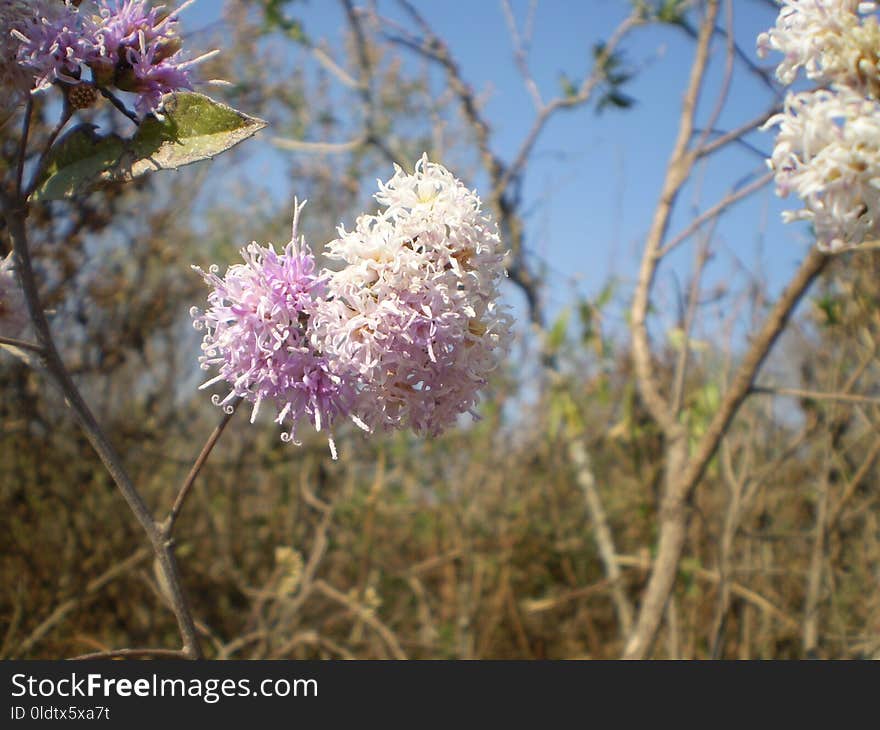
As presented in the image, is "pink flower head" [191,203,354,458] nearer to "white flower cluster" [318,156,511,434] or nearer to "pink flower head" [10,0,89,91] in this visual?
"white flower cluster" [318,156,511,434]

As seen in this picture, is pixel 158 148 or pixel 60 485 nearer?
pixel 158 148

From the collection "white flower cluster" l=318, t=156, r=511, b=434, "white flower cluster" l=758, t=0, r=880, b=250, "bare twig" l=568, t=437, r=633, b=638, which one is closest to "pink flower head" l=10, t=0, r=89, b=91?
"white flower cluster" l=318, t=156, r=511, b=434

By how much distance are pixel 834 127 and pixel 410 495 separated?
12.4 ft

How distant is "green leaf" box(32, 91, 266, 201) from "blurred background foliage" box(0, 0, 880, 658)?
4.48 ft

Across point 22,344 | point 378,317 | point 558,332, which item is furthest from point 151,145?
point 558,332

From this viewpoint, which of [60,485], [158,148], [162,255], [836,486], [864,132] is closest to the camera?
[864,132]

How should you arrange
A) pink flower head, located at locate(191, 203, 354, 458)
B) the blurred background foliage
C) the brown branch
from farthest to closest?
1. the blurred background foliage
2. the brown branch
3. pink flower head, located at locate(191, 203, 354, 458)

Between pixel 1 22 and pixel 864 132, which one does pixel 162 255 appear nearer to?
pixel 1 22

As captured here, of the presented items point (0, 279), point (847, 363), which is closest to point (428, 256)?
point (0, 279)

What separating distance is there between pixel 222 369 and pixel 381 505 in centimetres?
279

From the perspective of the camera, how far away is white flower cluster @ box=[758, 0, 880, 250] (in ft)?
2.73

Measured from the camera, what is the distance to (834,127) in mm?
851

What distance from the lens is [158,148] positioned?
104 cm

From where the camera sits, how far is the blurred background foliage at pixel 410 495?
2.72 meters
